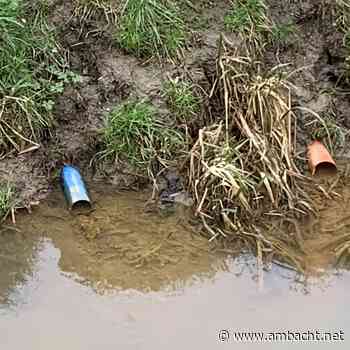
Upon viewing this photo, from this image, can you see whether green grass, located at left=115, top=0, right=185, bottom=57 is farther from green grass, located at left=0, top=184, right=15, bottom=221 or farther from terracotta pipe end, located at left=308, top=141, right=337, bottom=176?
green grass, located at left=0, top=184, right=15, bottom=221

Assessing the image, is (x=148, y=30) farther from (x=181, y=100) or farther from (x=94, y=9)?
(x=181, y=100)

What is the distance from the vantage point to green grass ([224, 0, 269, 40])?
18.2ft

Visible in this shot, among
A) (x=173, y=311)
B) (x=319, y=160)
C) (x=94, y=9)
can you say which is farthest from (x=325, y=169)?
(x=94, y=9)

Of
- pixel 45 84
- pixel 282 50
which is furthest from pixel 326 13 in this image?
pixel 45 84

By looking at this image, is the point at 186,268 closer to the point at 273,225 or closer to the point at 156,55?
the point at 273,225

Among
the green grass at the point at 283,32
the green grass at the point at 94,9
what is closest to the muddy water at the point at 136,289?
the green grass at the point at 94,9

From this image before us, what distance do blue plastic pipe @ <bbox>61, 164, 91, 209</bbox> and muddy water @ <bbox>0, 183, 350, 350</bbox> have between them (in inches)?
3.4

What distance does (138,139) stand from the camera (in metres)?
5.09

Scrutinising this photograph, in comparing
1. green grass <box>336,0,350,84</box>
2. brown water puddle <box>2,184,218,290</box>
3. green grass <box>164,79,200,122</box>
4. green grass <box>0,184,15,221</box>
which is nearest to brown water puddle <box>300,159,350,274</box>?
brown water puddle <box>2,184,218,290</box>

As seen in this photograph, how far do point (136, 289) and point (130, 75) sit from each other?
1.65 m

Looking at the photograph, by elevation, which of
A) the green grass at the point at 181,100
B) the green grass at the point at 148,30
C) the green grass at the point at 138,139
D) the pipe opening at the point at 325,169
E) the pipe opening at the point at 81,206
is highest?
the green grass at the point at 148,30

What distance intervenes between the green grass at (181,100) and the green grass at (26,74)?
648 millimetres

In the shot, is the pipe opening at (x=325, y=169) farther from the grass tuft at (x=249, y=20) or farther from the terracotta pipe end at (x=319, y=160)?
the grass tuft at (x=249, y=20)

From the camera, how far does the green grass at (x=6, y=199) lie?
4762mm
